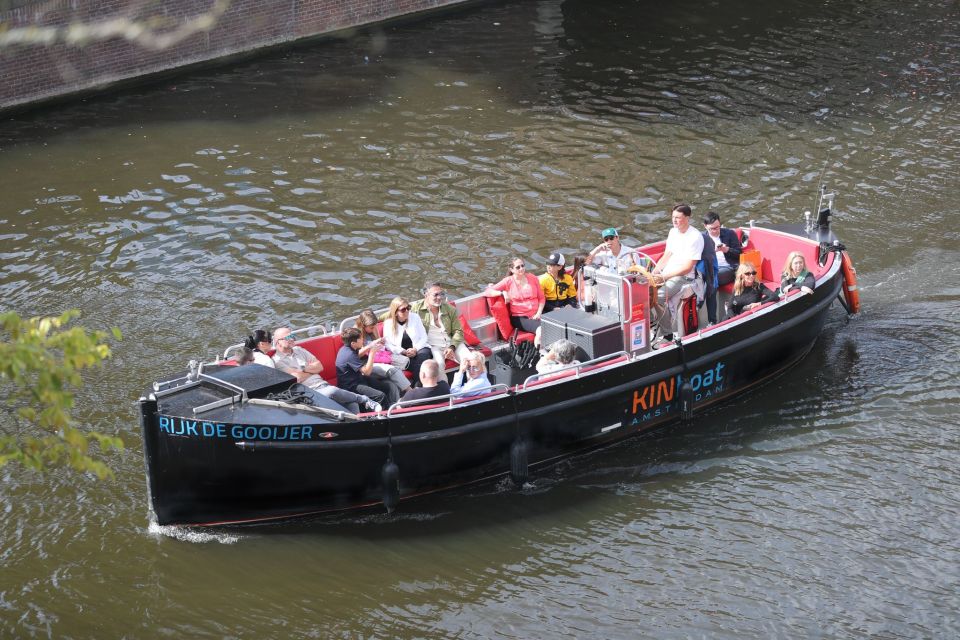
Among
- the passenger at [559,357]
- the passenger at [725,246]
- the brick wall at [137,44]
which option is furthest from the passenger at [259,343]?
A: the brick wall at [137,44]

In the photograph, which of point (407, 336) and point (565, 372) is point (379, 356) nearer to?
point (407, 336)

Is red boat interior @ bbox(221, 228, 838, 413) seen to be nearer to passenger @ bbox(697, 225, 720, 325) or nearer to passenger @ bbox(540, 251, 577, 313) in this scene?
passenger @ bbox(697, 225, 720, 325)

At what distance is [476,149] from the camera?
2109 cm

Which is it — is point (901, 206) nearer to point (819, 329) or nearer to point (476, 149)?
point (819, 329)

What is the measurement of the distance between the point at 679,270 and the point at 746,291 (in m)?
1.30

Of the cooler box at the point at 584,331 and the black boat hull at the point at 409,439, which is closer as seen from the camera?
the black boat hull at the point at 409,439

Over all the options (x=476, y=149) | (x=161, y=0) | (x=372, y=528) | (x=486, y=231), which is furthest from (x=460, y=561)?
(x=161, y=0)

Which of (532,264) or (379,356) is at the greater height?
(379,356)

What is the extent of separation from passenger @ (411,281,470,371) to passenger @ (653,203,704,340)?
2.44 meters

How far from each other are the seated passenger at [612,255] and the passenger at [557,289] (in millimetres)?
395

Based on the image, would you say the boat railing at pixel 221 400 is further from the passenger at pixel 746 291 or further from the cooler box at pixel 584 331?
the passenger at pixel 746 291

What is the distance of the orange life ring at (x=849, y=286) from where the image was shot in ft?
48.9

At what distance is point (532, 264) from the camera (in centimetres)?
1695

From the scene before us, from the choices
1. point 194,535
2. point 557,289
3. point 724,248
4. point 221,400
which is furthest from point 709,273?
point 194,535
